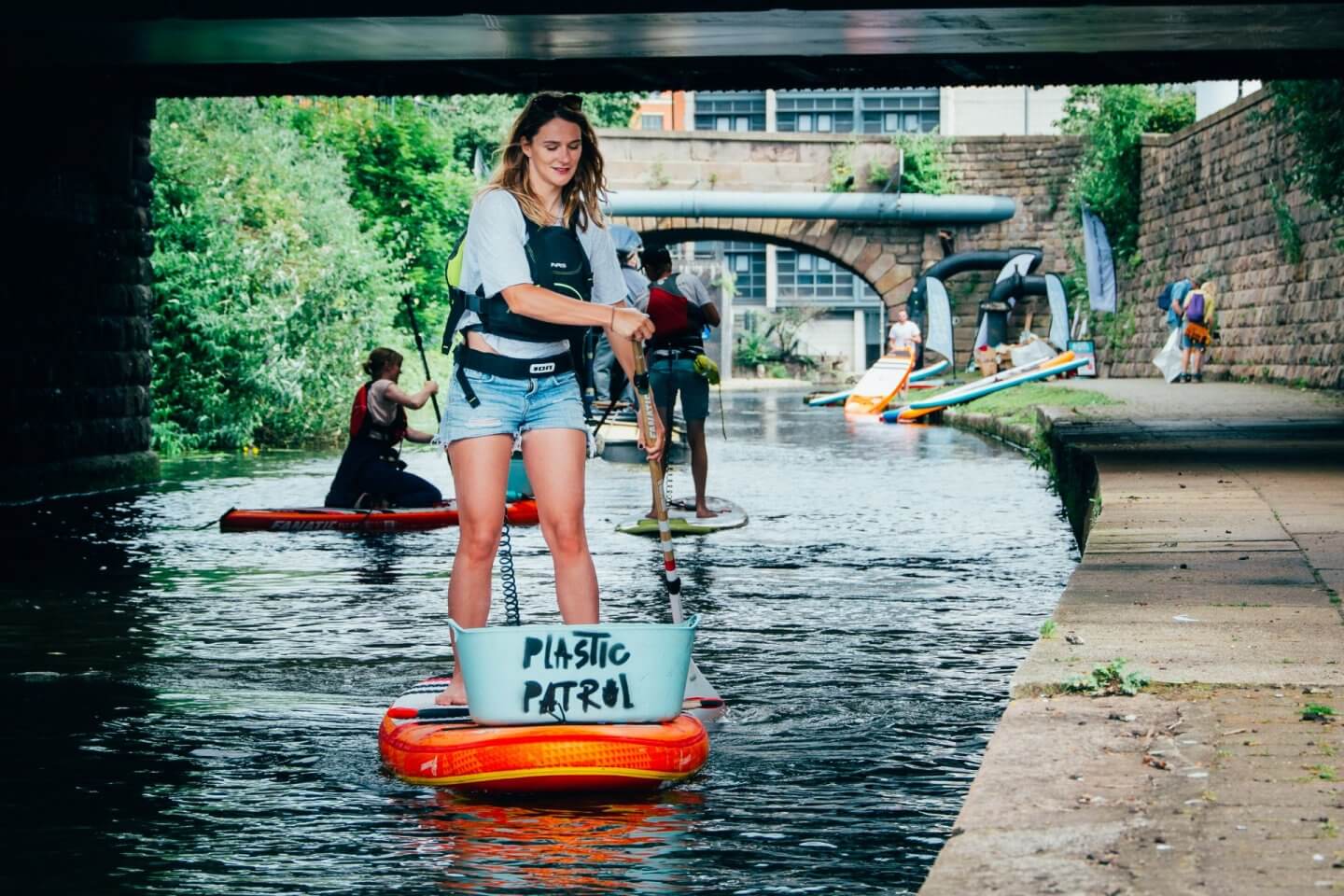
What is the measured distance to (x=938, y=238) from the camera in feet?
140

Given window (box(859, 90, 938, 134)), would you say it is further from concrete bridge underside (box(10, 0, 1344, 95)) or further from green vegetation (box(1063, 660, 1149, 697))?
green vegetation (box(1063, 660, 1149, 697))

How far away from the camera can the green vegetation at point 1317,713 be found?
482 centimetres

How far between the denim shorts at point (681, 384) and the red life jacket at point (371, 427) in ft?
5.70

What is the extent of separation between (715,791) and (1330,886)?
2110 mm

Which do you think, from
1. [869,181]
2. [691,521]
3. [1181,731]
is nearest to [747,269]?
[869,181]

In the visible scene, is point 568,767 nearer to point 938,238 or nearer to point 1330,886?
point 1330,886

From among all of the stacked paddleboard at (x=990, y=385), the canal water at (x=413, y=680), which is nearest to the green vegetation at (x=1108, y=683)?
the canal water at (x=413, y=680)

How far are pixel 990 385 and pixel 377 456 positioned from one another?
736 inches

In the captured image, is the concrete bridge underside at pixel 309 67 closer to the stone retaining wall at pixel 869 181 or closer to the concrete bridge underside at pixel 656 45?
the concrete bridge underside at pixel 656 45

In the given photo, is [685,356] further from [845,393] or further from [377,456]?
[845,393]

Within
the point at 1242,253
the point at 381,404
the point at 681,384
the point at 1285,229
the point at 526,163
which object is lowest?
the point at 381,404

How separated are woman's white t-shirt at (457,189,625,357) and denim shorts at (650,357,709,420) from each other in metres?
6.36

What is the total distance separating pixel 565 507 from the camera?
578 centimetres

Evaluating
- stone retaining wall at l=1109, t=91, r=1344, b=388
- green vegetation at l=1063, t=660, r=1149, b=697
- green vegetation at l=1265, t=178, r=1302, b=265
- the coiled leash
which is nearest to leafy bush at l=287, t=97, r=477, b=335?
stone retaining wall at l=1109, t=91, r=1344, b=388
